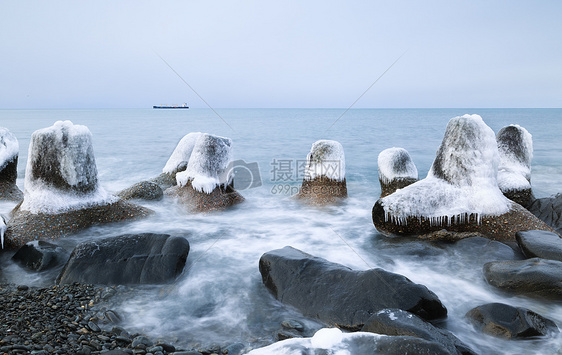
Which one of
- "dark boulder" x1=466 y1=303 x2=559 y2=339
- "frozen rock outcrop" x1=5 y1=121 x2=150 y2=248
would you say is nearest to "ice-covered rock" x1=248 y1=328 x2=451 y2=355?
"dark boulder" x1=466 y1=303 x2=559 y2=339

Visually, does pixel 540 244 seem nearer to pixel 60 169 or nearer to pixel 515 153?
pixel 515 153

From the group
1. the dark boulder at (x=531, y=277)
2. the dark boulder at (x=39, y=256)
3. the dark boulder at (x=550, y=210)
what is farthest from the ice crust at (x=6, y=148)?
the dark boulder at (x=550, y=210)

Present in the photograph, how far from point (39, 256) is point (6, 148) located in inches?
234

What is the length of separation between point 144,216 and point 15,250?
94.6 inches

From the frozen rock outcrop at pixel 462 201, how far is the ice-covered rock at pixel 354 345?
3.95m

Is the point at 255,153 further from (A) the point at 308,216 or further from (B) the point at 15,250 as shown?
(B) the point at 15,250

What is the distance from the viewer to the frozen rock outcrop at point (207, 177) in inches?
334

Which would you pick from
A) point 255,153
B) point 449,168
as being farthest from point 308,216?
point 255,153

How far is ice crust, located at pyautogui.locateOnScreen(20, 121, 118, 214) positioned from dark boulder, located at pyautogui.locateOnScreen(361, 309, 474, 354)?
5.77m

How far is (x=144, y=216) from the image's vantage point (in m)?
7.73

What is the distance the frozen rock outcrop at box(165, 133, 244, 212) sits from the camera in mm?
8484

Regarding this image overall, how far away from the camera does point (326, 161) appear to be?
30.0 feet

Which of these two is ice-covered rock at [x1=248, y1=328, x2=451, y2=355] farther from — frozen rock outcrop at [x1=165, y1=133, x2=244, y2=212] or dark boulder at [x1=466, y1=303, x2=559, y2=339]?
frozen rock outcrop at [x1=165, y1=133, x2=244, y2=212]

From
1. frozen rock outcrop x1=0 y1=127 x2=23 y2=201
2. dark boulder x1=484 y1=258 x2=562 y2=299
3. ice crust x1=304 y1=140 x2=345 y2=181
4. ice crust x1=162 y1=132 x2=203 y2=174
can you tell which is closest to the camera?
dark boulder x1=484 y1=258 x2=562 y2=299
